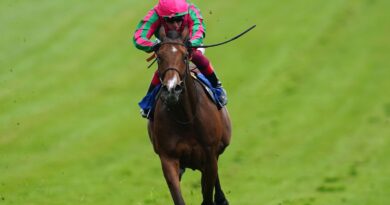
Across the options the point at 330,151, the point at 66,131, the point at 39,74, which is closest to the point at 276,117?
the point at 330,151

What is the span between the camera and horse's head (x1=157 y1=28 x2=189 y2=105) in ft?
28.3

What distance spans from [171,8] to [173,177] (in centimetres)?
208

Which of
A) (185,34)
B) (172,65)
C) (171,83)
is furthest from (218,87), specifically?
(171,83)

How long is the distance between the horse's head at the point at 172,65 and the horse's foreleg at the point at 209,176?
1556 millimetres

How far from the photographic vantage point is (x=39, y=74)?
2445 cm

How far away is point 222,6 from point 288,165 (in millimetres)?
11984

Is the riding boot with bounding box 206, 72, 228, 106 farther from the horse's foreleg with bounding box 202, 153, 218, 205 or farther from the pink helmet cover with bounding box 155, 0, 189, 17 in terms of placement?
the pink helmet cover with bounding box 155, 0, 189, 17

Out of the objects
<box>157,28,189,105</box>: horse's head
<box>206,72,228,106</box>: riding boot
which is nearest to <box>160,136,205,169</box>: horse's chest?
<box>157,28,189,105</box>: horse's head

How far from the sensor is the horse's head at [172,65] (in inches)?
339

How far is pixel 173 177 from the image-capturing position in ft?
32.1

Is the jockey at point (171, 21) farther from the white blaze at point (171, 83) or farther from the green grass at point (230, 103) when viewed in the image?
the green grass at point (230, 103)

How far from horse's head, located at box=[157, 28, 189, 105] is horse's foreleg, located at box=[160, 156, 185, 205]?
122cm

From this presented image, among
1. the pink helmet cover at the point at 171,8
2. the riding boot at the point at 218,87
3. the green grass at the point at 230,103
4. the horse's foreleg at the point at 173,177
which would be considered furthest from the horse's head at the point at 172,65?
the green grass at the point at 230,103

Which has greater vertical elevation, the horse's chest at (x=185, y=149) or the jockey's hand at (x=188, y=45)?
the jockey's hand at (x=188, y=45)
